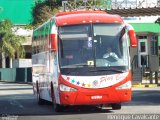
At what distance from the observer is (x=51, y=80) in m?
19.9

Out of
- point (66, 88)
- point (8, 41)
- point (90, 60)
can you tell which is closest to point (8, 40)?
point (8, 41)

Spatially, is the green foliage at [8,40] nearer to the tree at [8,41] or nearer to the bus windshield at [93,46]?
the tree at [8,41]

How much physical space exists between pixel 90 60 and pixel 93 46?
0.50 metres

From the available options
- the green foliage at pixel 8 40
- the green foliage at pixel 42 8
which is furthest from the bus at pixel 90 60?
the green foliage at pixel 42 8

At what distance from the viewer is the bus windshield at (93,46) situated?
18.4 metres

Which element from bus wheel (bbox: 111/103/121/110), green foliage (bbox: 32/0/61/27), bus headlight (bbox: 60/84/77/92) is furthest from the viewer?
green foliage (bbox: 32/0/61/27)

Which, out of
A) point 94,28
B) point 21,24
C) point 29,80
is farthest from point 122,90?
point 21,24

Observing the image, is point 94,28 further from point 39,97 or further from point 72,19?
point 39,97

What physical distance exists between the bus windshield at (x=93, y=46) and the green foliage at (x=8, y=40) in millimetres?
49970

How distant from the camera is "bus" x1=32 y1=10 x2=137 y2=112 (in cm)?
1811

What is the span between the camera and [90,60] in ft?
60.5

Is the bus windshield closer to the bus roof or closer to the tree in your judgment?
the bus roof

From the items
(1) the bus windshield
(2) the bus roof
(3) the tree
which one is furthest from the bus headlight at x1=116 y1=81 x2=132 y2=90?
(3) the tree

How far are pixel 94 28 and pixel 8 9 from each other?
64.8 meters
